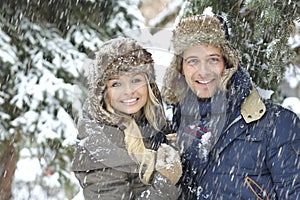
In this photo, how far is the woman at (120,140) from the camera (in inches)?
108

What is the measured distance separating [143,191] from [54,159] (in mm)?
4306

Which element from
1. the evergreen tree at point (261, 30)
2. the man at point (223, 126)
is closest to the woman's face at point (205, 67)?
the man at point (223, 126)

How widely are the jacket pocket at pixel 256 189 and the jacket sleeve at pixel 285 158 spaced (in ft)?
0.24

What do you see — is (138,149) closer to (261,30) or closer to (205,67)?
(205,67)

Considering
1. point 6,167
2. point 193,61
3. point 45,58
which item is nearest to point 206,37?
point 193,61

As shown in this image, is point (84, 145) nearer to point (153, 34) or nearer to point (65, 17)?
point (153, 34)

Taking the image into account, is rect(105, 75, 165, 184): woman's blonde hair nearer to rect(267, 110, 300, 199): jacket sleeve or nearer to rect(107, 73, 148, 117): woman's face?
rect(107, 73, 148, 117): woman's face

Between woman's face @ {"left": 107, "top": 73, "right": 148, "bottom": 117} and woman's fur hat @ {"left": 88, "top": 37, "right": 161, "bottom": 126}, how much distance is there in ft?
0.13

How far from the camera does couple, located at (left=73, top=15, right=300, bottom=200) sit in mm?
2586

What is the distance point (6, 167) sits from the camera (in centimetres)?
708

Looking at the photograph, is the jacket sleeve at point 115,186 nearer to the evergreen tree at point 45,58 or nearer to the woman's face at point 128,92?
the woman's face at point 128,92

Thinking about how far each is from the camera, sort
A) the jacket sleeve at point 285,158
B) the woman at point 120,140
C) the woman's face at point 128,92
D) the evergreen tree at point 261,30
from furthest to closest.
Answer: the evergreen tree at point 261,30 → the woman's face at point 128,92 → the woman at point 120,140 → the jacket sleeve at point 285,158

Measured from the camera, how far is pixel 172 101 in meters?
3.24

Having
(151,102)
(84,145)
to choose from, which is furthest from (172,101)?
(84,145)
